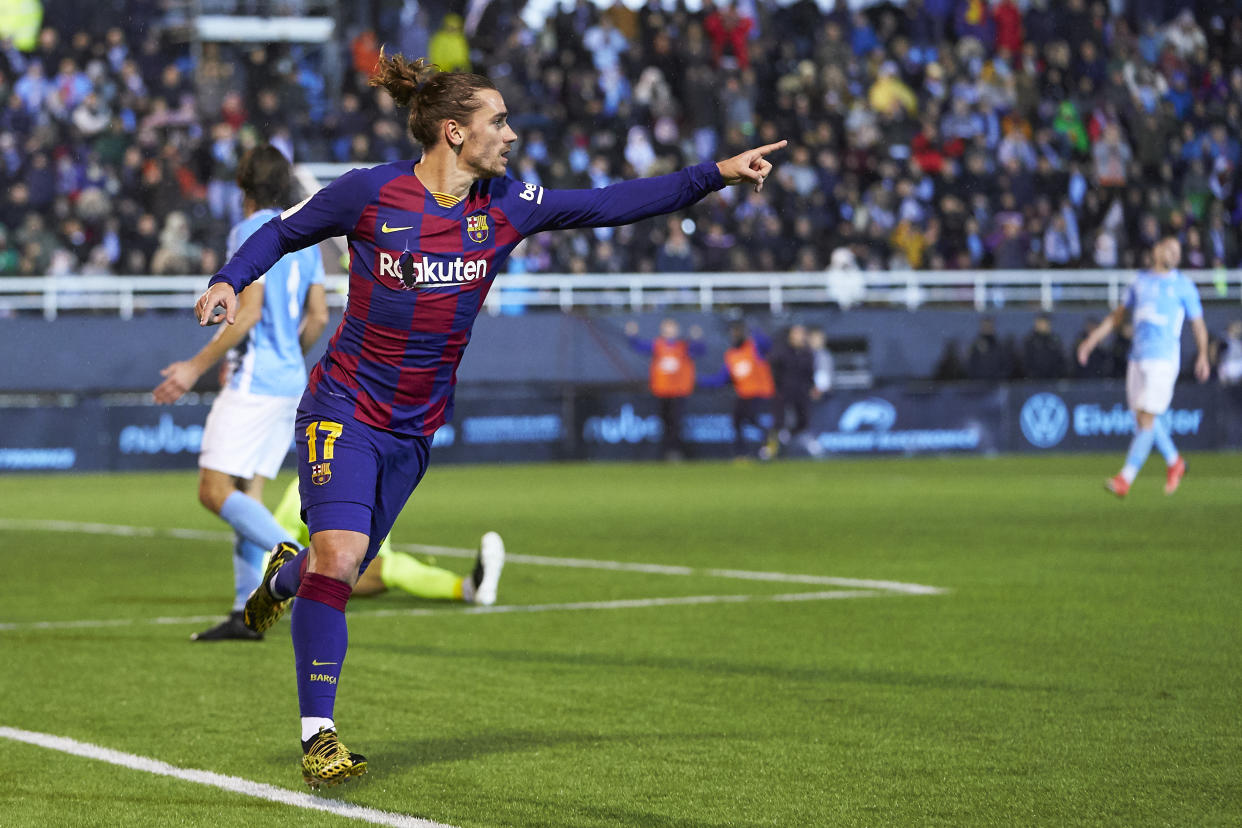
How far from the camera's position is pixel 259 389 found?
8.55m

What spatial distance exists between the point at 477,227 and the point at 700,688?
2117 mm

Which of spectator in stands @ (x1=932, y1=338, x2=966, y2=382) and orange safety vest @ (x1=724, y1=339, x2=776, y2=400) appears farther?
spectator in stands @ (x1=932, y1=338, x2=966, y2=382)

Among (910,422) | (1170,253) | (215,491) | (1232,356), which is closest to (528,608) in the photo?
(215,491)

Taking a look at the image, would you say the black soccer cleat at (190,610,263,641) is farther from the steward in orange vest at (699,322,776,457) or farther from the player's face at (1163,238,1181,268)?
the steward in orange vest at (699,322,776,457)

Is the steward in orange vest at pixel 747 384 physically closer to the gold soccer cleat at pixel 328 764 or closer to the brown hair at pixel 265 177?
the brown hair at pixel 265 177

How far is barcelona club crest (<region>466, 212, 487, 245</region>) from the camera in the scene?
564 cm

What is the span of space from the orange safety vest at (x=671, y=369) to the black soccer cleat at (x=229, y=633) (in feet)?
56.3

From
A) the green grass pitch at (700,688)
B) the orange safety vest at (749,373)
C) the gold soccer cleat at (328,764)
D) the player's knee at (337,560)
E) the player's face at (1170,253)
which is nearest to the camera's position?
the green grass pitch at (700,688)

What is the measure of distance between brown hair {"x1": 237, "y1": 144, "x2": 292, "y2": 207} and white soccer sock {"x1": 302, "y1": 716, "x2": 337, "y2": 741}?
357 cm

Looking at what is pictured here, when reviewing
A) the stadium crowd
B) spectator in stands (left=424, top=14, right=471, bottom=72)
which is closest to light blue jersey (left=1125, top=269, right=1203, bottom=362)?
the stadium crowd

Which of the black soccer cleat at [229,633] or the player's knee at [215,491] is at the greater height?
the player's knee at [215,491]

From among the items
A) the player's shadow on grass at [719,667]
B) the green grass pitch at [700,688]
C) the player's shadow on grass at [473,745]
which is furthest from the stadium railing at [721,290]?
the player's shadow on grass at [473,745]

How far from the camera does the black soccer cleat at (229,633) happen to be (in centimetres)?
844

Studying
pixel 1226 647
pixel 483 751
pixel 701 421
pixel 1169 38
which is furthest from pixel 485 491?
pixel 1169 38
